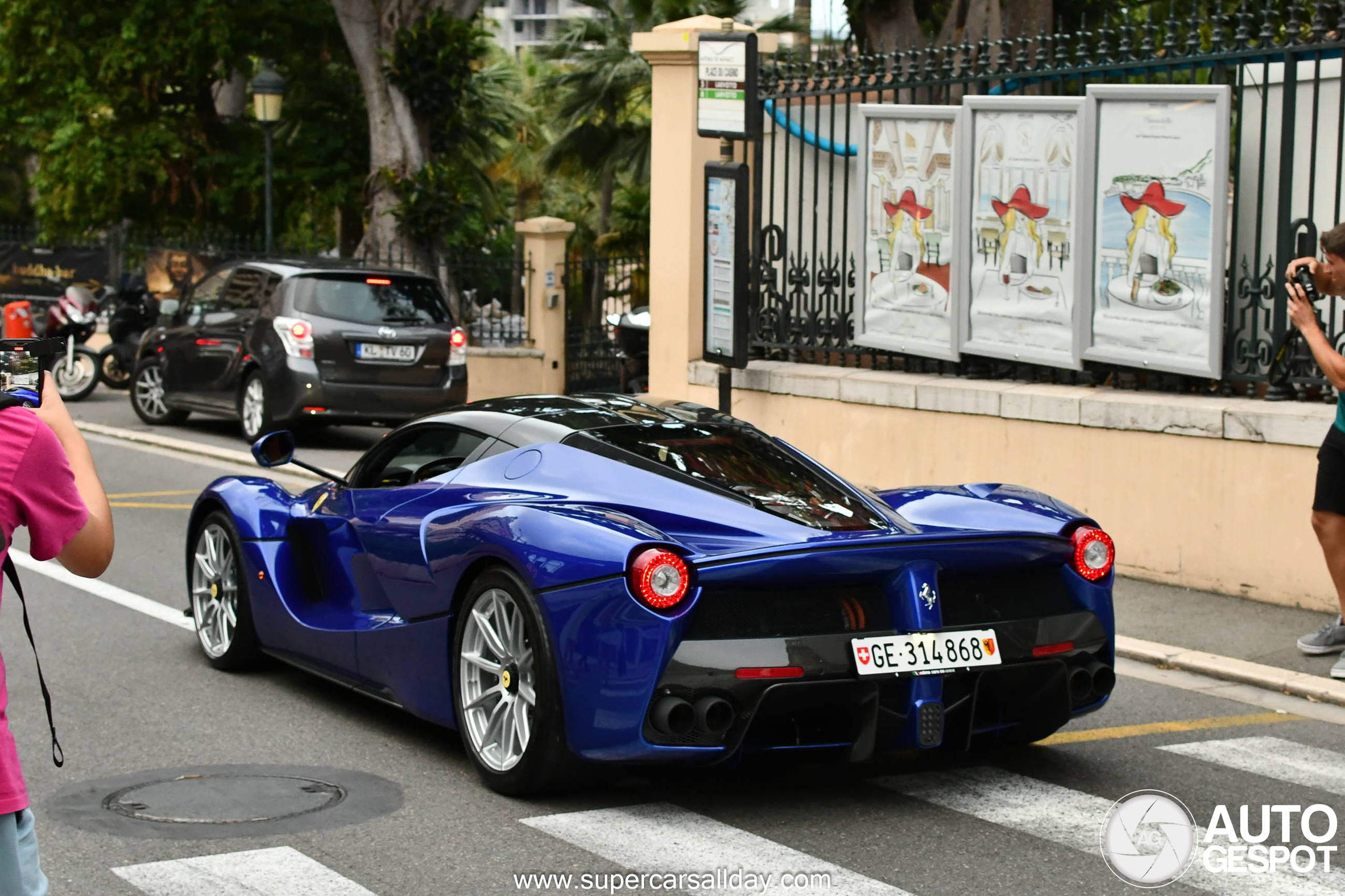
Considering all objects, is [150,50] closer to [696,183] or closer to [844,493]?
[696,183]

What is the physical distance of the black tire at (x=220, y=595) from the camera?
7.13 metres

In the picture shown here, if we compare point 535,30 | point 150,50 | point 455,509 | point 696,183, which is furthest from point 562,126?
point 535,30

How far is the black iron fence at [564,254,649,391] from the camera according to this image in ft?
72.5

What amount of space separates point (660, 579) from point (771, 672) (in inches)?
16.4

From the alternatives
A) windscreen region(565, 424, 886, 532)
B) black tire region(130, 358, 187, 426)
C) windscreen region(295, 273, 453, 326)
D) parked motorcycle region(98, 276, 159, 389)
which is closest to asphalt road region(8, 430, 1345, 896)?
windscreen region(565, 424, 886, 532)

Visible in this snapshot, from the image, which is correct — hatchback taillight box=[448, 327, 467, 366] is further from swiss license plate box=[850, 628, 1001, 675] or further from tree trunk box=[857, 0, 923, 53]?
swiss license plate box=[850, 628, 1001, 675]

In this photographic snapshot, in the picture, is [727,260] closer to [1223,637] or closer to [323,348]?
[323,348]

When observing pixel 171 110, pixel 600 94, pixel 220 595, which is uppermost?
pixel 600 94

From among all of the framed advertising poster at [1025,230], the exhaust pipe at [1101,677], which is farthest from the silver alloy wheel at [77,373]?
the exhaust pipe at [1101,677]

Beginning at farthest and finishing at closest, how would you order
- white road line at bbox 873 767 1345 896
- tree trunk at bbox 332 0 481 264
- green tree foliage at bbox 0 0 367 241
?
green tree foliage at bbox 0 0 367 241, tree trunk at bbox 332 0 481 264, white road line at bbox 873 767 1345 896

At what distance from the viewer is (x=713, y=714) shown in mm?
4930
